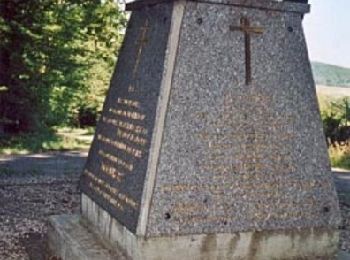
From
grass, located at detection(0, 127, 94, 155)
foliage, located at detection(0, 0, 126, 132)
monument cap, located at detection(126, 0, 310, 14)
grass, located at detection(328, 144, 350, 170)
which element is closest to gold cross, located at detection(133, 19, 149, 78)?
monument cap, located at detection(126, 0, 310, 14)

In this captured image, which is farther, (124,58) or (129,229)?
(124,58)

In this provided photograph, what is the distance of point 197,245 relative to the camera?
445cm

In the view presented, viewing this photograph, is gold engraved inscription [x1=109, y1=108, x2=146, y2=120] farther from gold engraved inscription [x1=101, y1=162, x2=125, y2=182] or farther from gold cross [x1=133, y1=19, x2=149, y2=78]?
gold engraved inscription [x1=101, y1=162, x2=125, y2=182]

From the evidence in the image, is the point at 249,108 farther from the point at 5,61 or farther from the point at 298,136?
the point at 5,61

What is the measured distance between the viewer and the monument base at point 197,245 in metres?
4.40

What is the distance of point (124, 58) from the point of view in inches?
215

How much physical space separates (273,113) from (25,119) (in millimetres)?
14861

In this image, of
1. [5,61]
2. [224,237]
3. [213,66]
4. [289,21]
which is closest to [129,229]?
[224,237]

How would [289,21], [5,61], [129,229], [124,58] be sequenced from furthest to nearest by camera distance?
[5,61]
[124,58]
[289,21]
[129,229]

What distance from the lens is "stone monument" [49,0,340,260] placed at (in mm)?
4387

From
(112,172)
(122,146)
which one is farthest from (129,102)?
A: (112,172)

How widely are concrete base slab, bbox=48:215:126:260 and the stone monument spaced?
9 cm

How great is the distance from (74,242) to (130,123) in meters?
1.20

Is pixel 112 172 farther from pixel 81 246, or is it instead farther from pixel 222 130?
pixel 222 130
